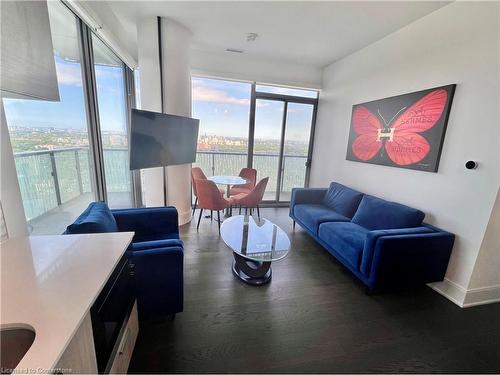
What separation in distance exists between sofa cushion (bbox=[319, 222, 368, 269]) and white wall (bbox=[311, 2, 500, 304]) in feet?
2.38

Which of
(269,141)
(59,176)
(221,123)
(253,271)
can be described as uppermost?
(221,123)

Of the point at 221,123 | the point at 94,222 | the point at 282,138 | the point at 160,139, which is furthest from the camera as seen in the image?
the point at 282,138

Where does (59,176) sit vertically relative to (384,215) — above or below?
above

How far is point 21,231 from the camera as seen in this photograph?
1310 millimetres

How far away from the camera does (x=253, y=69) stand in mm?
3957

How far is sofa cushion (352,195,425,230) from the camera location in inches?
90.1

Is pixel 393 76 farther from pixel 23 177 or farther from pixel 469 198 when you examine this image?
pixel 23 177

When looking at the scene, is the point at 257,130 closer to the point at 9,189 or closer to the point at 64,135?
the point at 64,135

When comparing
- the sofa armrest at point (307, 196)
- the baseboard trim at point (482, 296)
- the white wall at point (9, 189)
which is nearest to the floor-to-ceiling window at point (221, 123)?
the sofa armrest at point (307, 196)

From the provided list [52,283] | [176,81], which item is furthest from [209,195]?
[52,283]

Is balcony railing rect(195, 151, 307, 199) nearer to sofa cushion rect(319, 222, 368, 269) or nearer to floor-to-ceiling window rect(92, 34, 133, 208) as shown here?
floor-to-ceiling window rect(92, 34, 133, 208)

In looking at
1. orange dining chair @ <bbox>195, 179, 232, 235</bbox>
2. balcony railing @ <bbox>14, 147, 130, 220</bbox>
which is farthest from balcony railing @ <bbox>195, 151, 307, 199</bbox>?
balcony railing @ <bbox>14, 147, 130, 220</bbox>

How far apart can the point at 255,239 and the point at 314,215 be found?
1083 mm

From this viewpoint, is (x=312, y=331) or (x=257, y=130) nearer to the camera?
(x=312, y=331)
